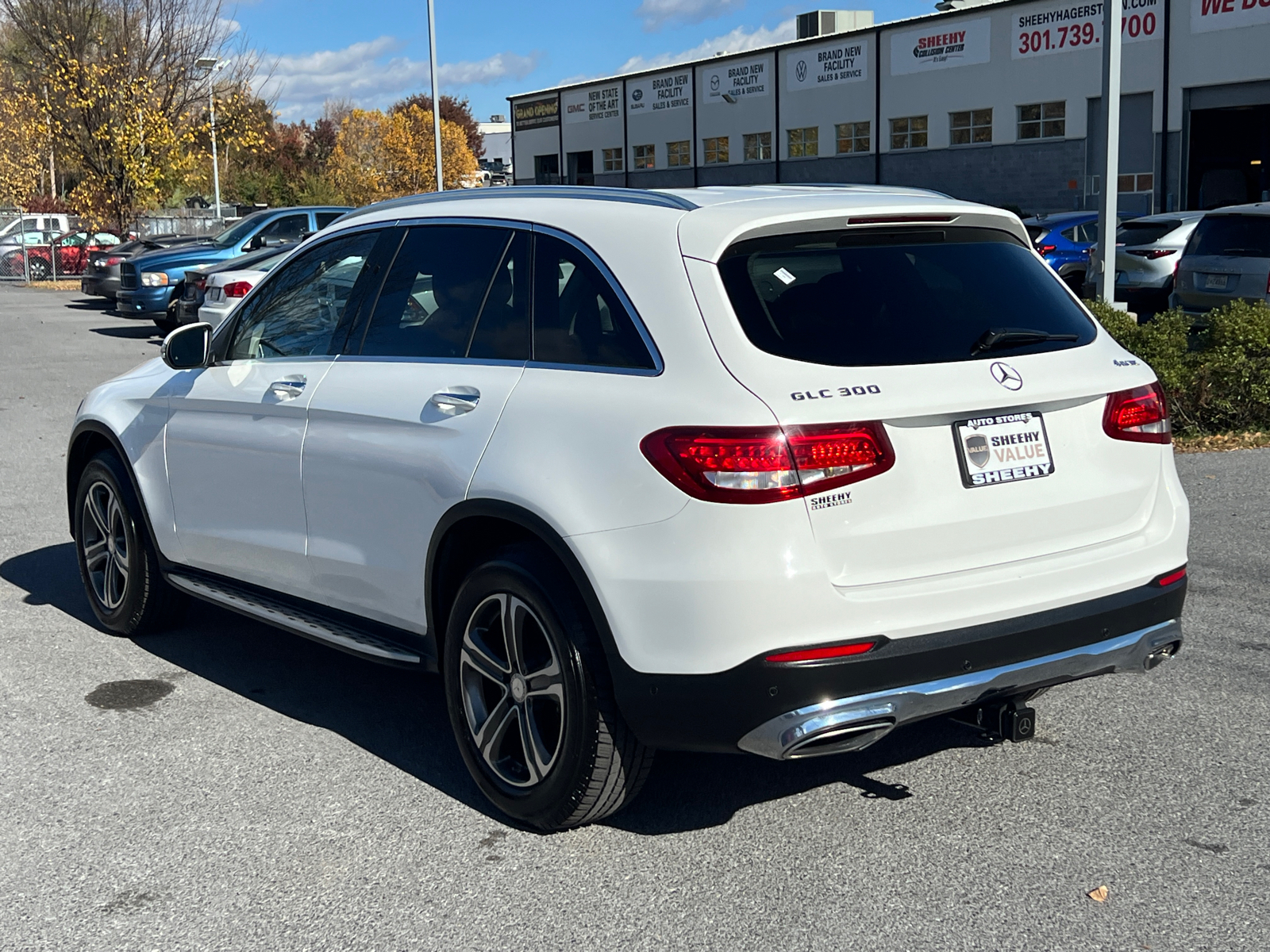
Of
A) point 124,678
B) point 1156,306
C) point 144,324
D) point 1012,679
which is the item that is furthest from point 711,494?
point 144,324

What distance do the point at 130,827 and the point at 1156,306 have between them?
20044 millimetres

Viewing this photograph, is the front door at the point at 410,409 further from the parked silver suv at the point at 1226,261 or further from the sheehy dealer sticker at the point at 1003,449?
the parked silver suv at the point at 1226,261

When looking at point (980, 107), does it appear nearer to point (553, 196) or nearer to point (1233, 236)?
point (1233, 236)

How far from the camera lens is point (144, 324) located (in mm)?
26141

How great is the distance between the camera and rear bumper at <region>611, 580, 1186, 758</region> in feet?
11.5

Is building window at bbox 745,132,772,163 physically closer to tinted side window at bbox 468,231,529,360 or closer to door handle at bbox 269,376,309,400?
door handle at bbox 269,376,309,400

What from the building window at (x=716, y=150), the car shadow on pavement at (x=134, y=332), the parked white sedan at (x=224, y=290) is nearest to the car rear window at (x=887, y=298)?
the parked white sedan at (x=224, y=290)

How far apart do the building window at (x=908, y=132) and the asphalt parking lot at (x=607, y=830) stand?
40869mm

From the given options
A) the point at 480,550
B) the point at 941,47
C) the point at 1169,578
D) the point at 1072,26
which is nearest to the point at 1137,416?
the point at 1169,578

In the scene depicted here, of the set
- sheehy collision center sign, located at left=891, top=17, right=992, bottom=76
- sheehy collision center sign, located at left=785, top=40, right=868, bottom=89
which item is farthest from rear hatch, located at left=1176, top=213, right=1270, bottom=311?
sheehy collision center sign, located at left=785, top=40, right=868, bottom=89

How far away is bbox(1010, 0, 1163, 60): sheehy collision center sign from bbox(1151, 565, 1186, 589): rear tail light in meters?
35.2

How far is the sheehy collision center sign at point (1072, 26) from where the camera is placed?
3669cm

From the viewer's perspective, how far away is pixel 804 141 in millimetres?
49188

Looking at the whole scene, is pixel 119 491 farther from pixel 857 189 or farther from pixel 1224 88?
pixel 1224 88
